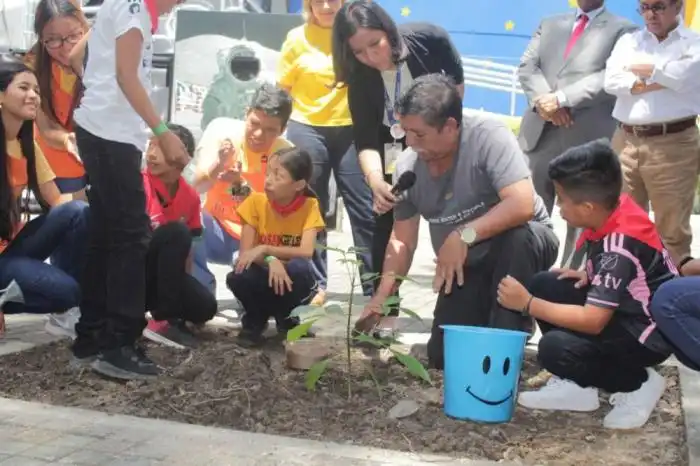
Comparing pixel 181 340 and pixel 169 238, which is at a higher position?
pixel 169 238

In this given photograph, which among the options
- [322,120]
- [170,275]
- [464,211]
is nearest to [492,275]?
[464,211]

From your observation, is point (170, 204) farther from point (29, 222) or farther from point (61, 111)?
point (61, 111)

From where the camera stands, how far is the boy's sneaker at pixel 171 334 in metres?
4.31

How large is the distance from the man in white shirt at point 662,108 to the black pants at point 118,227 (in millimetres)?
2664

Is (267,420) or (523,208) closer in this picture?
(267,420)

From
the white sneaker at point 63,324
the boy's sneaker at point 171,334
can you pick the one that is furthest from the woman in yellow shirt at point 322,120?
the white sneaker at point 63,324

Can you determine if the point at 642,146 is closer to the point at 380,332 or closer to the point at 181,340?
the point at 380,332

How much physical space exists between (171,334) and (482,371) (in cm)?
178

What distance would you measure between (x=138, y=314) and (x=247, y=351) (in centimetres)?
65

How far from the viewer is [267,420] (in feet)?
10.6

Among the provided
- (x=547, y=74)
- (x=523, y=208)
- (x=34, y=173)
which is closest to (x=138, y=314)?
(x=34, y=173)

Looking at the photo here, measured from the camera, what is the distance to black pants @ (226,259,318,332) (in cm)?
447

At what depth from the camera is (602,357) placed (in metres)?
3.31

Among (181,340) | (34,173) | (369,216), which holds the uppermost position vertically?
(34,173)
